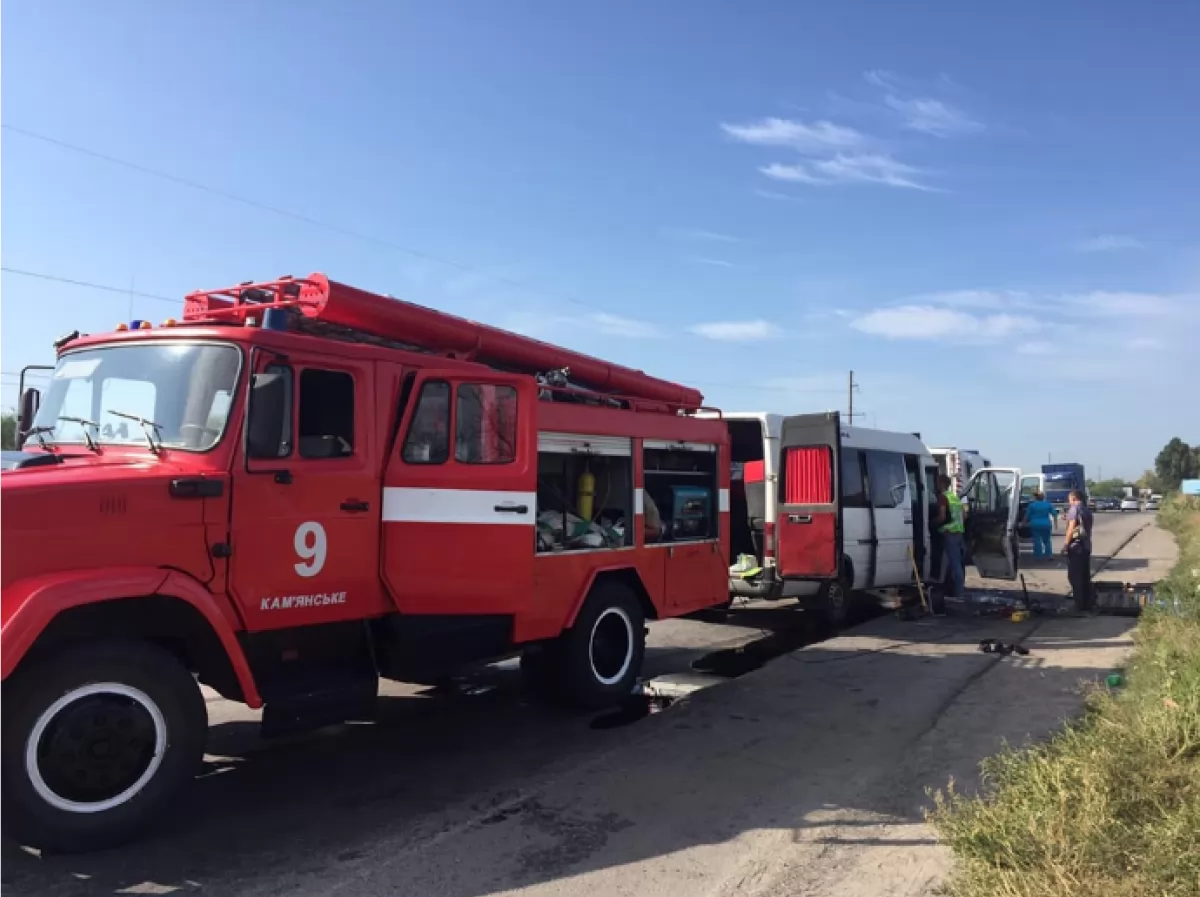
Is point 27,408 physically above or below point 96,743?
above

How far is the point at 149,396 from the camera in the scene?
5.11m

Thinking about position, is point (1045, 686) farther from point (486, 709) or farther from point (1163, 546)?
point (1163, 546)

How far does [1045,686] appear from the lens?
7.76 m

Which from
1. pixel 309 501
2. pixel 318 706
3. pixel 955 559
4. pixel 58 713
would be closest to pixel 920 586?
pixel 955 559

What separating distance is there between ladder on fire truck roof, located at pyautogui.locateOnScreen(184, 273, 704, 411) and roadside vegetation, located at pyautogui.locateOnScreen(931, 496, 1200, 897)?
4.10 meters

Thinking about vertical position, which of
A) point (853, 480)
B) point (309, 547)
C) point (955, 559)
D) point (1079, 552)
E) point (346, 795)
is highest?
point (853, 480)

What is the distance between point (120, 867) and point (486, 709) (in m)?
3.39

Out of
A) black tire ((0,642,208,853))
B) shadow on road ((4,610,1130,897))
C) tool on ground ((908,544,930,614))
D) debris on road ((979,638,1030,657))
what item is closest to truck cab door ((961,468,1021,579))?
tool on ground ((908,544,930,614))

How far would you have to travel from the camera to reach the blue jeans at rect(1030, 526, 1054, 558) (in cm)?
1934

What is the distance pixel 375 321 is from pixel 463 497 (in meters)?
1.34

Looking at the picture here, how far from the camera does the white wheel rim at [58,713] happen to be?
405cm

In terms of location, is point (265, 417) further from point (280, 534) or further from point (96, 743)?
point (96, 743)

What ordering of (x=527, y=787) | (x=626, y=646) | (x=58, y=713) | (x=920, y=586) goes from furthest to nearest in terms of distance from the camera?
1. (x=920, y=586)
2. (x=626, y=646)
3. (x=527, y=787)
4. (x=58, y=713)

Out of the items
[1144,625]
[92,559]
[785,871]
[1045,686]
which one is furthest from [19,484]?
[1144,625]
